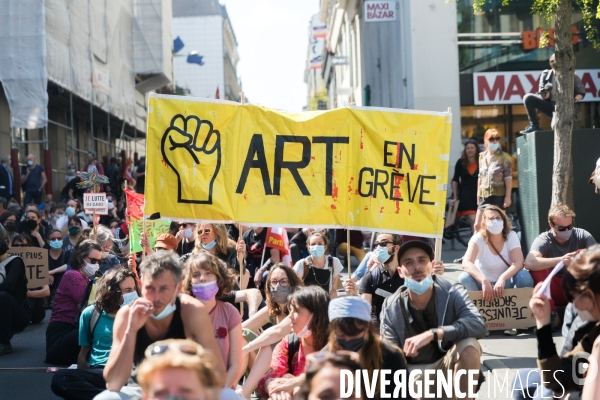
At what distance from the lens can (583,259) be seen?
4.62m

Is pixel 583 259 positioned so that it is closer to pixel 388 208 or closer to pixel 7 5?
pixel 388 208

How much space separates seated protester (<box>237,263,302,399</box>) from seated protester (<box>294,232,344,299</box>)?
1.85 m

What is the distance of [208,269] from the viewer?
664cm

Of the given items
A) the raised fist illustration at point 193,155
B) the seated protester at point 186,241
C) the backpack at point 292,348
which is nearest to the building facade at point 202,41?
the seated protester at point 186,241

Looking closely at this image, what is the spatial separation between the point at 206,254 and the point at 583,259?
Answer: 3.01 m

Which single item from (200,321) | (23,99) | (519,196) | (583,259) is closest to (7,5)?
(23,99)

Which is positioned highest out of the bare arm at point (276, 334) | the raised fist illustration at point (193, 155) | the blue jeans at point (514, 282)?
the raised fist illustration at point (193, 155)

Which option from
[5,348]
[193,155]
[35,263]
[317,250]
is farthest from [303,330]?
[35,263]

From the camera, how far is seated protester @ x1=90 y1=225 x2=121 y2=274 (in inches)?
419

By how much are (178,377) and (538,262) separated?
620cm

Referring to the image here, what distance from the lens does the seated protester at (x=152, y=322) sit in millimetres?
5242

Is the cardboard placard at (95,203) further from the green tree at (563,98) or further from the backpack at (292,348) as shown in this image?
the backpack at (292,348)

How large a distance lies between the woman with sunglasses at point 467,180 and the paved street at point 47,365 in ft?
17.3

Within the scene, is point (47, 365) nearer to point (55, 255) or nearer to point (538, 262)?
point (55, 255)
